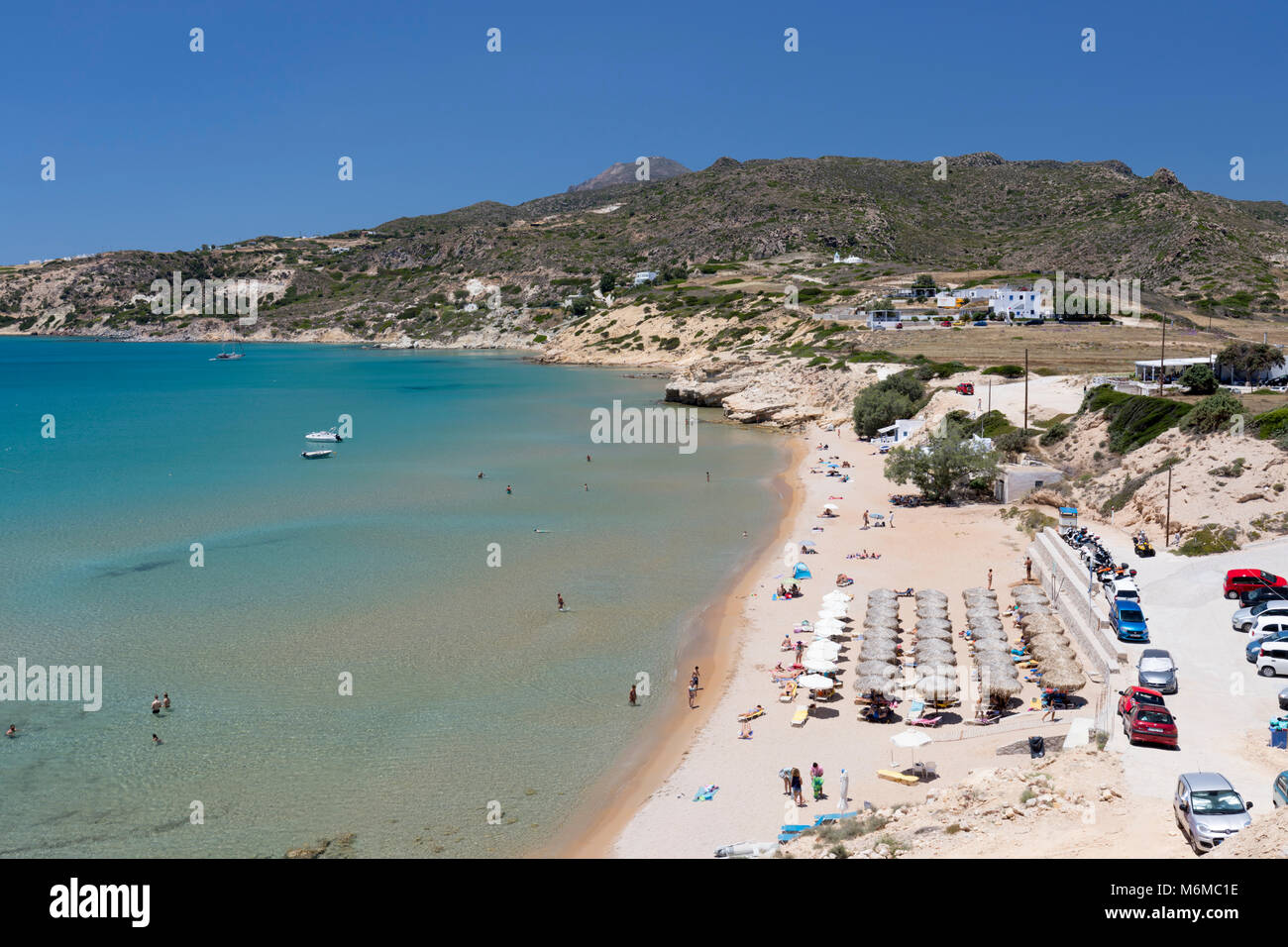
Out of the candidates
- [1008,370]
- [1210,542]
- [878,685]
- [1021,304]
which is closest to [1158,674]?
[878,685]

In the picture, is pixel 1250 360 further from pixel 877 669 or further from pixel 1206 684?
pixel 877 669

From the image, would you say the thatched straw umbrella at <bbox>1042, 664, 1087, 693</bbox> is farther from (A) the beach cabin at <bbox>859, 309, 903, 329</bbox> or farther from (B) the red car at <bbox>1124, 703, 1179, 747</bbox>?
(A) the beach cabin at <bbox>859, 309, 903, 329</bbox>

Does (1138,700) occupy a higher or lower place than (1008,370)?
lower

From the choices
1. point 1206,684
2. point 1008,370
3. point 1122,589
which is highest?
point 1008,370

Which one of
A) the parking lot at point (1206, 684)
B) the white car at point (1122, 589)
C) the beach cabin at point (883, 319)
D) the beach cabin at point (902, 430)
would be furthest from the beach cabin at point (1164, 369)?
the beach cabin at point (883, 319)

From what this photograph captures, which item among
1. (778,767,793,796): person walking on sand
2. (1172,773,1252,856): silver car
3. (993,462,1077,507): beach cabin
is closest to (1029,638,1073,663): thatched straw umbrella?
(778,767,793,796): person walking on sand

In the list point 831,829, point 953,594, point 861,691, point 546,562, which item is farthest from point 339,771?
point 953,594
